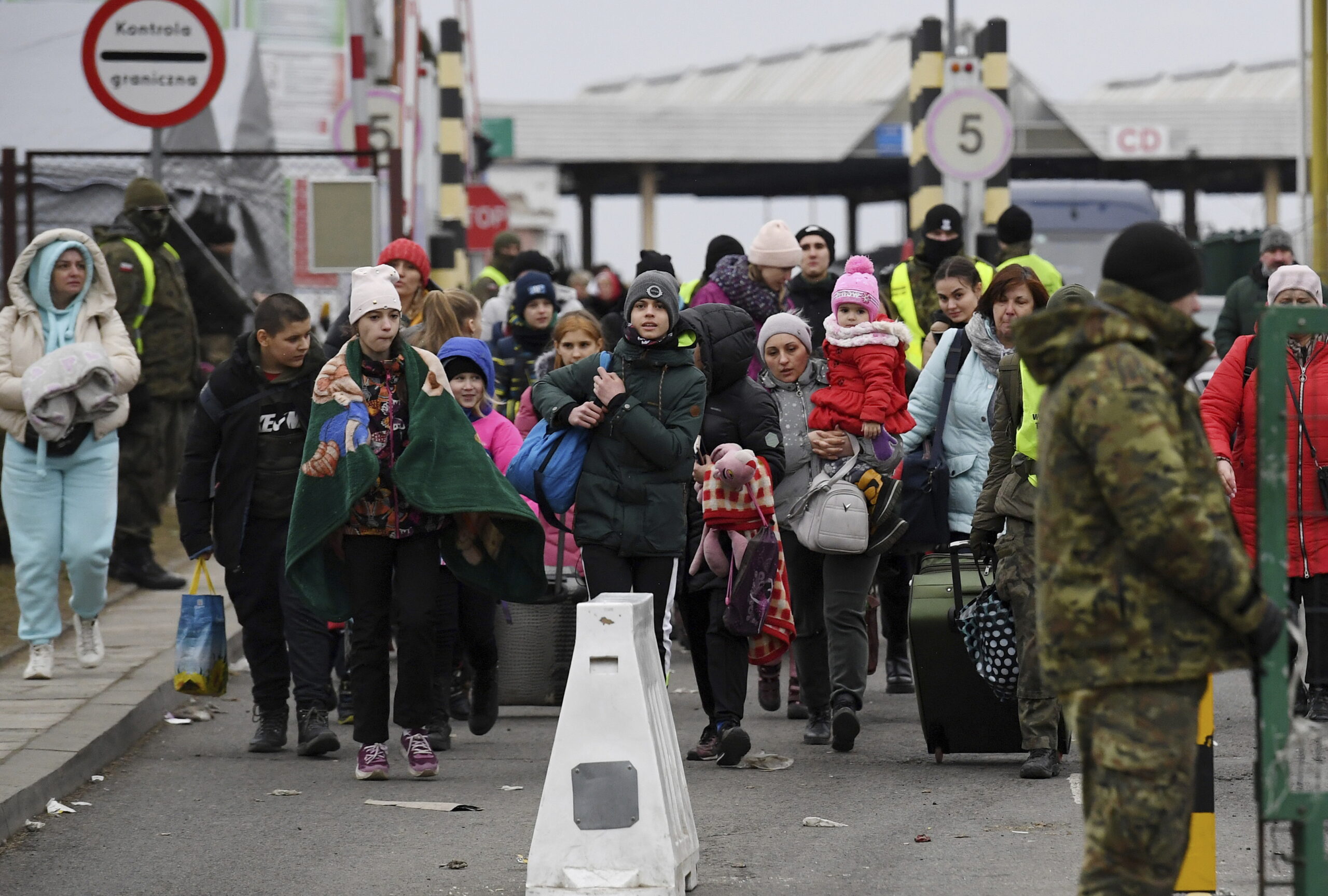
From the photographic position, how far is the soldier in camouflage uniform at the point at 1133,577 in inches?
162

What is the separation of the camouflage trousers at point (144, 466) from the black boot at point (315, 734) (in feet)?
13.1

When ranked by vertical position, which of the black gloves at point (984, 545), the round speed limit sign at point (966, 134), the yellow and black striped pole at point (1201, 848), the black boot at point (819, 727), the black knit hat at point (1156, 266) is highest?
the round speed limit sign at point (966, 134)

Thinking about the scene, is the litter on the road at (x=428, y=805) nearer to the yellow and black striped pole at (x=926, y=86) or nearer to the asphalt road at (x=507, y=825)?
the asphalt road at (x=507, y=825)

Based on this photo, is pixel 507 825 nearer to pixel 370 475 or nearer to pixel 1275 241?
pixel 370 475

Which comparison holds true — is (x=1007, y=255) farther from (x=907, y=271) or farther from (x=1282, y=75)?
→ (x=1282, y=75)

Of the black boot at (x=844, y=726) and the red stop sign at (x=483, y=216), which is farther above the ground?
the red stop sign at (x=483, y=216)

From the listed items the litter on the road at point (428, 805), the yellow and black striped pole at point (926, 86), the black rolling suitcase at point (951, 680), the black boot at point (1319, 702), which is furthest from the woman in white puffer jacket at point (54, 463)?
the yellow and black striped pole at point (926, 86)

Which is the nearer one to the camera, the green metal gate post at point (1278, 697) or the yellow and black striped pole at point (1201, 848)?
the green metal gate post at point (1278, 697)

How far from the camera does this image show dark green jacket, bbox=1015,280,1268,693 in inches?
162

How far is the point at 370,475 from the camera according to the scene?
293 inches

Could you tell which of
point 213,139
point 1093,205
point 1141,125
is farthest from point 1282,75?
point 213,139

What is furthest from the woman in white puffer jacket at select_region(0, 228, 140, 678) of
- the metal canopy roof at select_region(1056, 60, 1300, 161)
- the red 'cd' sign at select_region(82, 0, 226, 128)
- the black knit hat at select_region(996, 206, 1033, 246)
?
the metal canopy roof at select_region(1056, 60, 1300, 161)

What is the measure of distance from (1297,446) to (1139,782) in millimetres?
4423

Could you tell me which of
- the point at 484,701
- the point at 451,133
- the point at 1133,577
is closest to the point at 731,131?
the point at 451,133
